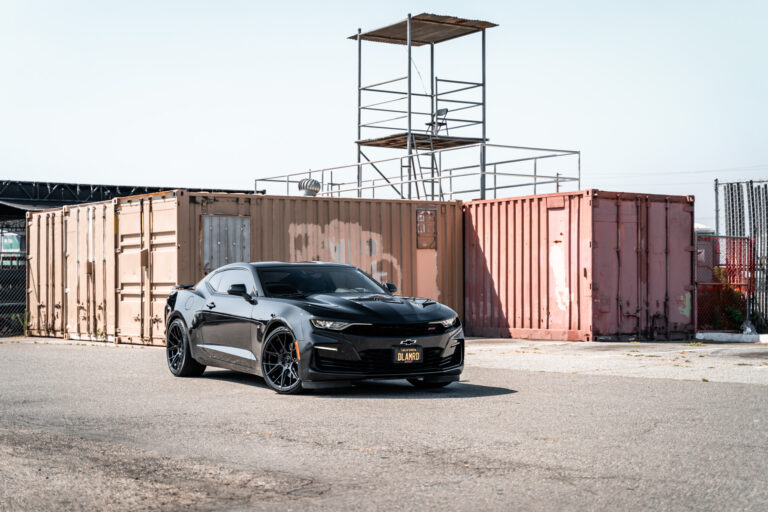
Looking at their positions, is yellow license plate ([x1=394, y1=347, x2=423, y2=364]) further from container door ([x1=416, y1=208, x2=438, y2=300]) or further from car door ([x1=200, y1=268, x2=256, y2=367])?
container door ([x1=416, y1=208, x2=438, y2=300])

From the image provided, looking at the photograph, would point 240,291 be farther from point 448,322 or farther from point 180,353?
point 448,322

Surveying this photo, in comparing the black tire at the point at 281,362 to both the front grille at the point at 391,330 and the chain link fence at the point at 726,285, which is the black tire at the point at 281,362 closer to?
the front grille at the point at 391,330

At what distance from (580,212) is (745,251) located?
4983 millimetres

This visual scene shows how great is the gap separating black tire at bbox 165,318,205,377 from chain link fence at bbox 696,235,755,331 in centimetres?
1320

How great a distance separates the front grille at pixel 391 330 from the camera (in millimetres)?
9938

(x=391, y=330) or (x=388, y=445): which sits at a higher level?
(x=391, y=330)

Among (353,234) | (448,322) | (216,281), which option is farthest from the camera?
(353,234)

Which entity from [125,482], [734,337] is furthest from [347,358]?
[734,337]

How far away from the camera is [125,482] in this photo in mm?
5750

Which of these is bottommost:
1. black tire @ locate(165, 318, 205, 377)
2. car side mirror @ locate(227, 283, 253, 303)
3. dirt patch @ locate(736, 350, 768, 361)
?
dirt patch @ locate(736, 350, 768, 361)

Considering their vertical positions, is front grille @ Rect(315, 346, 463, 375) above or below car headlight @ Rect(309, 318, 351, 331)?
below

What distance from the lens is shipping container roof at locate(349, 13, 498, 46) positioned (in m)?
25.2

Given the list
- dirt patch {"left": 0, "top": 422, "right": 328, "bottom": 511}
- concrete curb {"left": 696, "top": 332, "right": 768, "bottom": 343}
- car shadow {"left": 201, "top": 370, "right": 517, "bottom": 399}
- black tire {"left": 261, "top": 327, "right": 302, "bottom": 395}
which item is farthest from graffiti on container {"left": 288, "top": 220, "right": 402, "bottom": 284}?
dirt patch {"left": 0, "top": 422, "right": 328, "bottom": 511}

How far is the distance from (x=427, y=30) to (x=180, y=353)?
1606 centimetres
